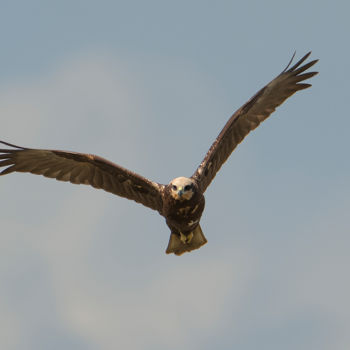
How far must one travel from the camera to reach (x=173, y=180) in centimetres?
1212

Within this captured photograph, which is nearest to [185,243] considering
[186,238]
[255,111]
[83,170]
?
[186,238]

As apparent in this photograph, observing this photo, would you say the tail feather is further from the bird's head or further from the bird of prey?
the bird's head

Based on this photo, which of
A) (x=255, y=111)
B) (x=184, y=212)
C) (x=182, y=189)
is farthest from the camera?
(x=255, y=111)

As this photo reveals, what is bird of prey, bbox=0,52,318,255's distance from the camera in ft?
40.2

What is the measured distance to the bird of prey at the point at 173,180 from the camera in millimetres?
12266

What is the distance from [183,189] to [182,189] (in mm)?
15

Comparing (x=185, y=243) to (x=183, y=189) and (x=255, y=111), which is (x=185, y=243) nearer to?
(x=183, y=189)

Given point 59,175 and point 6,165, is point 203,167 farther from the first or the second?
point 6,165

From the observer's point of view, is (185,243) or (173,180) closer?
(173,180)

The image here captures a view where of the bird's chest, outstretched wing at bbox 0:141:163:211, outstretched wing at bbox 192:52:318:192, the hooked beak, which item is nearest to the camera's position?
the hooked beak

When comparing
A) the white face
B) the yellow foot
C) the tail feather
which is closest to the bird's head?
the white face

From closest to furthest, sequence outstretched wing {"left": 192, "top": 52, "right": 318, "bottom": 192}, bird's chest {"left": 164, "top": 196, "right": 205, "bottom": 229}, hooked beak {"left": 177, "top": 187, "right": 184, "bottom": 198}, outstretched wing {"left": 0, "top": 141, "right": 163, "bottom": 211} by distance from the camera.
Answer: hooked beak {"left": 177, "top": 187, "right": 184, "bottom": 198}, bird's chest {"left": 164, "top": 196, "right": 205, "bottom": 229}, outstretched wing {"left": 0, "top": 141, "right": 163, "bottom": 211}, outstretched wing {"left": 192, "top": 52, "right": 318, "bottom": 192}

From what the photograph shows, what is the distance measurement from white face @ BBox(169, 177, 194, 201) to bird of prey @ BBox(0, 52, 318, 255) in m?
0.02

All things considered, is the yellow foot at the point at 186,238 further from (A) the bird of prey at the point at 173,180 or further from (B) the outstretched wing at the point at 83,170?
(B) the outstretched wing at the point at 83,170
